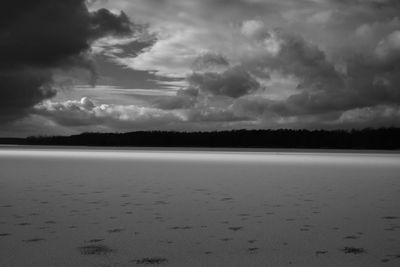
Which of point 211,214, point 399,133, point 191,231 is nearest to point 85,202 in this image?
point 211,214

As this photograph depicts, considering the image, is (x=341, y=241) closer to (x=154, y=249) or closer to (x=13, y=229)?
(x=154, y=249)

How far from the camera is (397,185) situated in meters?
18.5

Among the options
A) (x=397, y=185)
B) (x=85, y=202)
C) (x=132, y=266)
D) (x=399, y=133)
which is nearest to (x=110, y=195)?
(x=85, y=202)

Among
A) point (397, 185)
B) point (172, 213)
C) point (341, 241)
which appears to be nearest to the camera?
point (341, 241)

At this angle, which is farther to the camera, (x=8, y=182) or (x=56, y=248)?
(x=8, y=182)

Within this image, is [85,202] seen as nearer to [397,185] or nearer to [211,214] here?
[211,214]

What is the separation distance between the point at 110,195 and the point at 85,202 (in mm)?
1610

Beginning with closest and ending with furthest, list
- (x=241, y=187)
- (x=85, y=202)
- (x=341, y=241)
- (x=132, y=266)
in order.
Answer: (x=132, y=266) < (x=341, y=241) < (x=85, y=202) < (x=241, y=187)

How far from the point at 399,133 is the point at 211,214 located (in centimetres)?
13628

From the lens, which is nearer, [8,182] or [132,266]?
[132,266]

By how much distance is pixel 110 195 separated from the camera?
14.6 metres

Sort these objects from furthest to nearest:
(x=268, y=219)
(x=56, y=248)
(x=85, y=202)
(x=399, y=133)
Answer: (x=399, y=133) → (x=85, y=202) → (x=268, y=219) → (x=56, y=248)

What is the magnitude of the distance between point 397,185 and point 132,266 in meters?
15.1

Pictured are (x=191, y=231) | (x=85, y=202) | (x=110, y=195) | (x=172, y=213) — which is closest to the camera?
(x=191, y=231)
